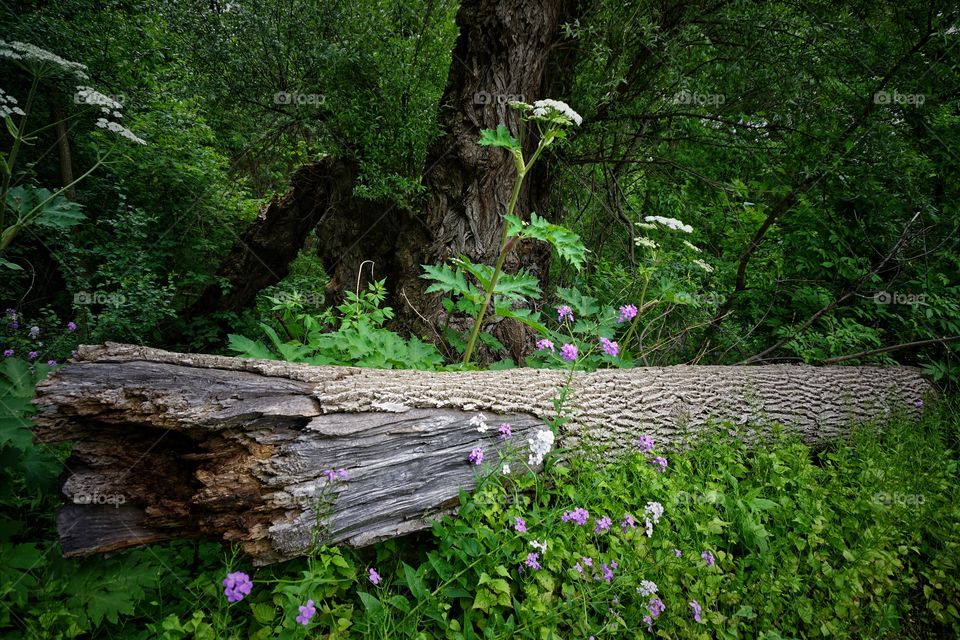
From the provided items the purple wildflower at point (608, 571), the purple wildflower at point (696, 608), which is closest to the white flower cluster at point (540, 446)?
the purple wildflower at point (608, 571)

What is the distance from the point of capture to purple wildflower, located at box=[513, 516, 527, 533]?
1627 mm

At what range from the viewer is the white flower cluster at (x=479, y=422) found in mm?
1876

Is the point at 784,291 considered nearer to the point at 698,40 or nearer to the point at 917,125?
the point at 917,125

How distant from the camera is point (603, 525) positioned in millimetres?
1712

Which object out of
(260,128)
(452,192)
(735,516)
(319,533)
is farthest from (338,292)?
(735,516)

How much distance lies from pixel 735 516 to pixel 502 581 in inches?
49.2

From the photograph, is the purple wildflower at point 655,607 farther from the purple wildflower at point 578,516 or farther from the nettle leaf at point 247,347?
the nettle leaf at point 247,347

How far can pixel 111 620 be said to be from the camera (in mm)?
1369

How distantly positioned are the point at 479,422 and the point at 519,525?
0.44 m

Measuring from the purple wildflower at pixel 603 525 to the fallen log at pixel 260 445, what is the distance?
36cm

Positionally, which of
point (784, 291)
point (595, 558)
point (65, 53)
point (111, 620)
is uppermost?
point (65, 53)

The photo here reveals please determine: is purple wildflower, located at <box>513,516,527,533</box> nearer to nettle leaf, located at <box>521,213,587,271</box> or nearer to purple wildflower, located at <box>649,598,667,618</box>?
purple wildflower, located at <box>649,598,667,618</box>

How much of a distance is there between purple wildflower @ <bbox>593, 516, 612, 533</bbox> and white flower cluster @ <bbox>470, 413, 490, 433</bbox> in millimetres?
579

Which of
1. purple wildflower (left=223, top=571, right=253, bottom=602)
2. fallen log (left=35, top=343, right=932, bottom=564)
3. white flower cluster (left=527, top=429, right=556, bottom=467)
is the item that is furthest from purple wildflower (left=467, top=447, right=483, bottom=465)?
purple wildflower (left=223, top=571, right=253, bottom=602)
